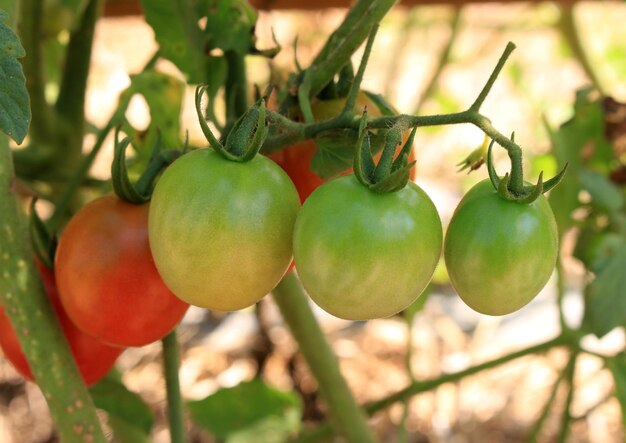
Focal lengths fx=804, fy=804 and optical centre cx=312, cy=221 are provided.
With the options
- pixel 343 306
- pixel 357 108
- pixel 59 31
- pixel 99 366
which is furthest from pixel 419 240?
pixel 59 31

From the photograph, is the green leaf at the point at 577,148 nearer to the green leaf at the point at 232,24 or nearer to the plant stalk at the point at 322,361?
the plant stalk at the point at 322,361

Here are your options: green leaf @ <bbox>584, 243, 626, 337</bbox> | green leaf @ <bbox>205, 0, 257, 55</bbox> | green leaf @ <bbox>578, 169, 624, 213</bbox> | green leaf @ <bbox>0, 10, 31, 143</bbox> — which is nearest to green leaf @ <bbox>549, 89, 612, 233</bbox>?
green leaf @ <bbox>578, 169, 624, 213</bbox>

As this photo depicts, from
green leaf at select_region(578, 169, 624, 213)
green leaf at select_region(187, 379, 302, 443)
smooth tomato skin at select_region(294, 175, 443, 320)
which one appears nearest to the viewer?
smooth tomato skin at select_region(294, 175, 443, 320)

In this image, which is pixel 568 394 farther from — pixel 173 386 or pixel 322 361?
pixel 173 386

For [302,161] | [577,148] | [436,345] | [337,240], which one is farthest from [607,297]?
[436,345]

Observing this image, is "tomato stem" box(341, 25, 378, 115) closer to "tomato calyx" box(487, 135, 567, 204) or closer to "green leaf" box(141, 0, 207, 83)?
"tomato calyx" box(487, 135, 567, 204)

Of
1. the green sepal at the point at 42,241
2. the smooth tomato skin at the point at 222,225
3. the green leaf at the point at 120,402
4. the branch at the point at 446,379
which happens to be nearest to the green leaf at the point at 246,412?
the branch at the point at 446,379

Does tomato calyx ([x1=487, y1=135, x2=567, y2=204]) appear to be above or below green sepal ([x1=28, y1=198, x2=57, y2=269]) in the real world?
above
